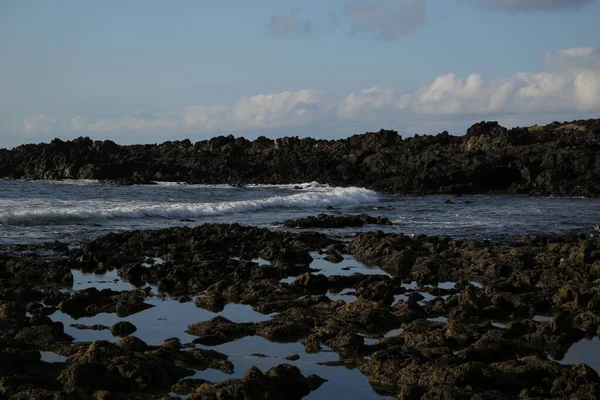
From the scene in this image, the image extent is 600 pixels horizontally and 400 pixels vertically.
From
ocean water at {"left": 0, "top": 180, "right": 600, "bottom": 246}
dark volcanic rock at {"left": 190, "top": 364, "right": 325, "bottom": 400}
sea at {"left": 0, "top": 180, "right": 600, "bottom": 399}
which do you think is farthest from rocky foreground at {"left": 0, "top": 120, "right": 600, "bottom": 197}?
dark volcanic rock at {"left": 190, "top": 364, "right": 325, "bottom": 400}

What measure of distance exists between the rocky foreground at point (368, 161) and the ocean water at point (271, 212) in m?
5.40

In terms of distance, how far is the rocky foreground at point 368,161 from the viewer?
4934 centimetres

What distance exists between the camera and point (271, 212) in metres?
35.3

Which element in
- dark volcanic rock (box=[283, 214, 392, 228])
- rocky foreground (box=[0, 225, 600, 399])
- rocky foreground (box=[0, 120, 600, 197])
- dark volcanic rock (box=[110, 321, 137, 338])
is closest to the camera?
rocky foreground (box=[0, 225, 600, 399])

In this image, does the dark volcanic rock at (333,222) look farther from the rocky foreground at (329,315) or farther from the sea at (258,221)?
the rocky foreground at (329,315)

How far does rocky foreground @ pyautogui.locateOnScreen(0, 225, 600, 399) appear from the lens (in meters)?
8.55

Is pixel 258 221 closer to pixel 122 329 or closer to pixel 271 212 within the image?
pixel 271 212

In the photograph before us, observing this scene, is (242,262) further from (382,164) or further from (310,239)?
(382,164)

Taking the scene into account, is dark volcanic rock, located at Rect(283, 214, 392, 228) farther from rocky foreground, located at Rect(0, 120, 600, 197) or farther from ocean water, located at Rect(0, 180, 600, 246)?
rocky foreground, located at Rect(0, 120, 600, 197)

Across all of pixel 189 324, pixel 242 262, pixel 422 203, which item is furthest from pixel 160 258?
pixel 422 203

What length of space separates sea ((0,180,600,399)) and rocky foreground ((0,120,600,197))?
14.6 ft

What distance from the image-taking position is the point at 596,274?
1509cm

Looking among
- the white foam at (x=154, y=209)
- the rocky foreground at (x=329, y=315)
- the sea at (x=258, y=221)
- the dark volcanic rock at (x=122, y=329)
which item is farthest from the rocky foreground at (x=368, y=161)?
the dark volcanic rock at (x=122, y=329)

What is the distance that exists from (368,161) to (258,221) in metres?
31.1
